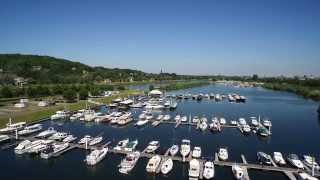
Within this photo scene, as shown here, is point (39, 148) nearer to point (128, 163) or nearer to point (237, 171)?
point (128, 163)

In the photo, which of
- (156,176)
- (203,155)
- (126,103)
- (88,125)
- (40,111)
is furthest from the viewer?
(126,103)

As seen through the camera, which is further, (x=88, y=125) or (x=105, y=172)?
(x=88, y=125)

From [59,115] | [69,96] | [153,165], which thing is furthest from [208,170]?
[69,96]

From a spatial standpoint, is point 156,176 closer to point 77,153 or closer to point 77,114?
point 77,153

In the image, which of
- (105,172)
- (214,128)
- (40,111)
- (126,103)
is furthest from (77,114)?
(105,172)

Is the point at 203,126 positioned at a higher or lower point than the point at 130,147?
higher

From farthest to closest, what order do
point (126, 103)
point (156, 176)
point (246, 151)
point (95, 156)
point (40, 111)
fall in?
point (126, 103) → point (40, 111) → point (246, 151) → point (95, 156) → point (156, 176)

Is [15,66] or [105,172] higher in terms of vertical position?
[15,66]
